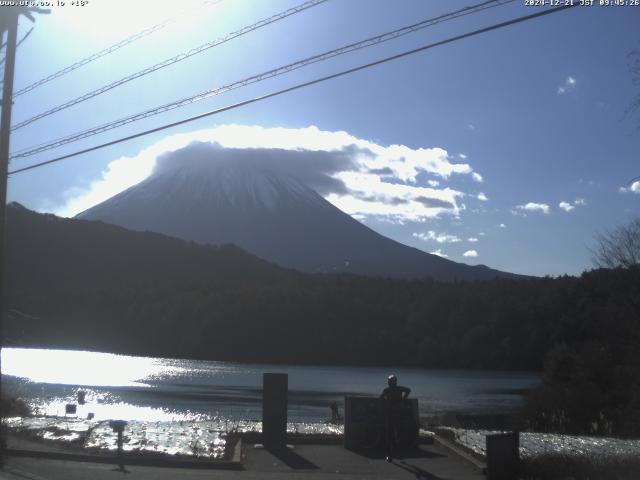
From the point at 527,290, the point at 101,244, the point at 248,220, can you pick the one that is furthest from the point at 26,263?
the point at 248,220

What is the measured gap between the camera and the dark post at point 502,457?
10367mm

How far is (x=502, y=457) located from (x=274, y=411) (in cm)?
443

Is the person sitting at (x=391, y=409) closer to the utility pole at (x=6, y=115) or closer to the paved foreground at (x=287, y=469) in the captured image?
the paved foreground at (x=287, y=469)

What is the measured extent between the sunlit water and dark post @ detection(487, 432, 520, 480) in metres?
4.36

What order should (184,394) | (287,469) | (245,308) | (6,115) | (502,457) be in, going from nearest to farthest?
(502,457)
(287,469)
(6,115)
(184,394)
(245,308)

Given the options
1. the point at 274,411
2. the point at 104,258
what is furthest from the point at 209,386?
the point at 104,258

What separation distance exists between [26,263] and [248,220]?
90.4 meters

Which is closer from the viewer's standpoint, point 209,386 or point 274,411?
point 274,411

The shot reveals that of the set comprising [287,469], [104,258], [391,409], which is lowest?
[287,469]

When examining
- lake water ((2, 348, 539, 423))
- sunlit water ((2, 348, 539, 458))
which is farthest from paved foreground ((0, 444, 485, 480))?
lake water ((2, 348, 539, 423))

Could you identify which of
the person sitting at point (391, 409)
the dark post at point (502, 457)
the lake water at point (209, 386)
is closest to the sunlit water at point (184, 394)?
the lake water at point (209, 386)

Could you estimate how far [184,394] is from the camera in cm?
4841

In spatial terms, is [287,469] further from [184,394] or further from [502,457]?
[184,394]

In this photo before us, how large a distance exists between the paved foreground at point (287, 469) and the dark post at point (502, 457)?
50 cm
